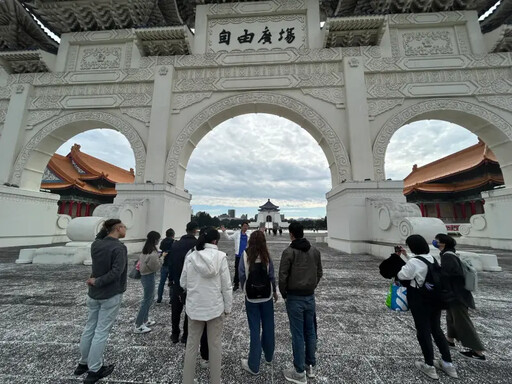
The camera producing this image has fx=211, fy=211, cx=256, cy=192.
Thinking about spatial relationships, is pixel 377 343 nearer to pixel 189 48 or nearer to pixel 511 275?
pixel 511 275

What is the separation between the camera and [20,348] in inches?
79.6

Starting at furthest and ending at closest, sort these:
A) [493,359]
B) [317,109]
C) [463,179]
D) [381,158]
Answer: [463,179], [317,109], [381,158], [493,359]

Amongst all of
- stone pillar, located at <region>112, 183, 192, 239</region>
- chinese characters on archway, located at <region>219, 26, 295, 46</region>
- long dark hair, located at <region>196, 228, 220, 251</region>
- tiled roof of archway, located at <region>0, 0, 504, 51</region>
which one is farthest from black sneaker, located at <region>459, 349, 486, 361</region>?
tiled roof of archway, located at <region>0, 0, 504, 51</region>

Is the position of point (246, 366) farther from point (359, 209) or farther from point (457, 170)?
point (457, 170)

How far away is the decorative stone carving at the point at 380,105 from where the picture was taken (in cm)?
792

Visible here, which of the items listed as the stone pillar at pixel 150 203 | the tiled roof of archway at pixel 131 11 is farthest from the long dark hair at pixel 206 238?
the tiled roof of archway at pixel 131 11

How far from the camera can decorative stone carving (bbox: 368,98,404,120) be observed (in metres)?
7.92

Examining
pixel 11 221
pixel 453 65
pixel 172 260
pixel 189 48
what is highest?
pixel 189 48

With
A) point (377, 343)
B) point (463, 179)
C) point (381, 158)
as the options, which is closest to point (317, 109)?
point (381, 158)

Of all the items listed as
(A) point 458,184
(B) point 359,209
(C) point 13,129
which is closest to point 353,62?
(B) point 359,209

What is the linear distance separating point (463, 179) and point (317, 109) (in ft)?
41.4

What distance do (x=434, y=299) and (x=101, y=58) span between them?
42.8 feet

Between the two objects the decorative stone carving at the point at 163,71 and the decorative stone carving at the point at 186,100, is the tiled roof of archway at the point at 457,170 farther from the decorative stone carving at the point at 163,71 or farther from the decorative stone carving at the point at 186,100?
the decorative stone carving at the point at 163,71

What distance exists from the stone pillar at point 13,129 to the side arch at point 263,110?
6244 mm
